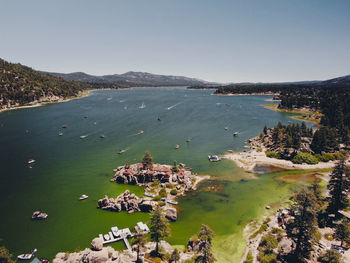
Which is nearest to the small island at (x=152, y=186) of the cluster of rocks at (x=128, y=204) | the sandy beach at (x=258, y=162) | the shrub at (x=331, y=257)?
the cluster of rocks at (x=128, y=204)

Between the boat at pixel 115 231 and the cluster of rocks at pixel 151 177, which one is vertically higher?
the cluster of rocks at pixel 151 177

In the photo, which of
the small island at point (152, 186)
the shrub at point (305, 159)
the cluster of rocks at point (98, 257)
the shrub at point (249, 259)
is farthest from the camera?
the shrub at point (305, 159)

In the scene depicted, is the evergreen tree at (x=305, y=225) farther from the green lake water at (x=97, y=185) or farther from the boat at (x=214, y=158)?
the boat at (x=214, y=158)

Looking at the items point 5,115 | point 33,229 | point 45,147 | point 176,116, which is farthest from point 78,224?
point 5,115

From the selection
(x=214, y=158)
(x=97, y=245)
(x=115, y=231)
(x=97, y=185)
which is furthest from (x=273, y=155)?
(x=97, y=245)

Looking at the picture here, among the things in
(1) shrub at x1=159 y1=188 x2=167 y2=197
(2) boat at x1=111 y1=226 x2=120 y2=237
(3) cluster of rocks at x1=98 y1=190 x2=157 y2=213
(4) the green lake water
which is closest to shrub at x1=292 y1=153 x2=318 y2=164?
(4) the green lake water

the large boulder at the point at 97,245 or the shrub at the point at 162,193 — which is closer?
the large boulder at the point at 97,245

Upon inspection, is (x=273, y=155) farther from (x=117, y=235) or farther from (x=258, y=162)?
(x=117, y=235)

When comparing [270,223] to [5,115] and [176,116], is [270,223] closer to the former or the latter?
[176,116]
